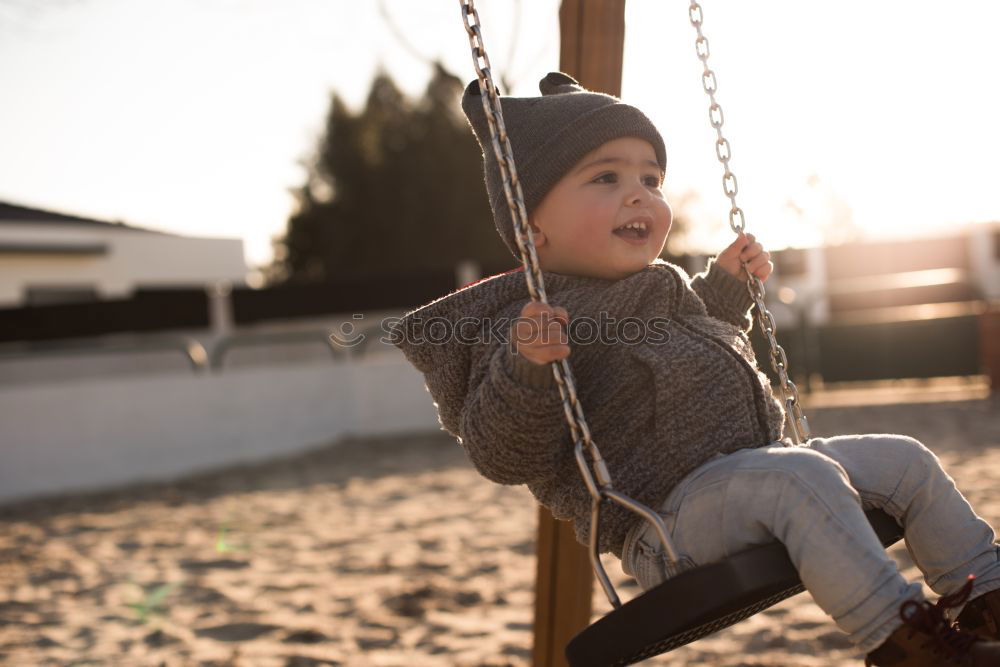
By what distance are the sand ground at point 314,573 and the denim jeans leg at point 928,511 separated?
121 cm

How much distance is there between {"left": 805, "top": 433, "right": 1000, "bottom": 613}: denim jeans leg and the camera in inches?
60.0

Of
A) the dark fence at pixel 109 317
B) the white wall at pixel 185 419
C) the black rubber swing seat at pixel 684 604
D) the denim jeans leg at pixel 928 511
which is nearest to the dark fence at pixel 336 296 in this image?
the dark fence at pixel 109 317

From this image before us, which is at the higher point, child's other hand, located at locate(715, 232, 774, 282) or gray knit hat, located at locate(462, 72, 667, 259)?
gray knit hat, located at locate(462, 72, 667, 259)

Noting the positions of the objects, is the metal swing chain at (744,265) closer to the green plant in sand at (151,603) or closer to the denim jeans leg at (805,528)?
the denim jeans leg at (805,528)

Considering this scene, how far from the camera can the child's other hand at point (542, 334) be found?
144 cm

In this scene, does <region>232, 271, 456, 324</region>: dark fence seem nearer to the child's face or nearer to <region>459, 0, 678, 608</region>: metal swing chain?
the child's face

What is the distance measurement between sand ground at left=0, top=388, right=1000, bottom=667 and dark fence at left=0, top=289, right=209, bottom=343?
A: 6.34 m

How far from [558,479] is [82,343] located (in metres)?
12.7

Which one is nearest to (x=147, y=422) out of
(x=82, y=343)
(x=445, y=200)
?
(x=82, y=343)

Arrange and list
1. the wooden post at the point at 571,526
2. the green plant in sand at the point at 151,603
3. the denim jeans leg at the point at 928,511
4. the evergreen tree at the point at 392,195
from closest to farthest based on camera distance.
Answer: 1. the denim jeans leg at the point at 928,511
2. the wooden post at the point at 571,526
3. the green plant in sand at the point at 151,603
4. the evergreen tree at the point at 392,195

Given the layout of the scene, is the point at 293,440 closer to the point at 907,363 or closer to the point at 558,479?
the point at 907,363

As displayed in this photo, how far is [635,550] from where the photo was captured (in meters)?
1.53

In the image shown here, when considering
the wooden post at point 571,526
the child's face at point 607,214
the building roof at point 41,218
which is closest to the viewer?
the child's face at point 607,214

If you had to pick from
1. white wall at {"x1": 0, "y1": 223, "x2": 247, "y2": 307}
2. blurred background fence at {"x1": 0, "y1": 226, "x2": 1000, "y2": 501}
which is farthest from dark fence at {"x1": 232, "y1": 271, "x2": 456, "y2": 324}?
white wall at {"x1": 0, "y1": 223, "x2": 247, "y2": 307}
